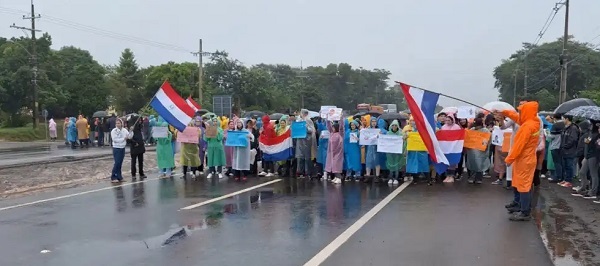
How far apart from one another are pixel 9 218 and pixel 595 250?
8.94m

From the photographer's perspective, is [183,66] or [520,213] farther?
[183,66]

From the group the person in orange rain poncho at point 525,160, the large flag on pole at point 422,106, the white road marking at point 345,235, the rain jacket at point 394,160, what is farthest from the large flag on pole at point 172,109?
the person in orange rain poncho at point 525,160

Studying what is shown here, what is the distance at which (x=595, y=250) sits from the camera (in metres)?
7.23

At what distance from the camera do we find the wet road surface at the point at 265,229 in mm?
6930

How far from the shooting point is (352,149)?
1426 cm

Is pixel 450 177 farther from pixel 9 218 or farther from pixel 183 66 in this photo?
pixel 183 66

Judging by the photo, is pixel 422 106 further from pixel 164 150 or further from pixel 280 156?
pixel 164 150

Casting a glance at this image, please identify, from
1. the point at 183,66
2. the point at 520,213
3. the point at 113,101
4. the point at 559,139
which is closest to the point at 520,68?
the point at 183,66

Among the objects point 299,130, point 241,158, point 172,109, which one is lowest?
point 241,158

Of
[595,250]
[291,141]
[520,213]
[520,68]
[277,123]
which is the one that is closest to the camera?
[595,250]

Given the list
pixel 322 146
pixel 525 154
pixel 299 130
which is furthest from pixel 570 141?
pixel 299 130

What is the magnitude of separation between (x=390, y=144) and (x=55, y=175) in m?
9.25

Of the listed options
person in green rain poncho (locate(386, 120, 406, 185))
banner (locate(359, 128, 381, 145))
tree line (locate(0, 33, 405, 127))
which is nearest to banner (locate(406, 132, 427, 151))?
person in green rain poncho (locate(386, 120, 406, 185))

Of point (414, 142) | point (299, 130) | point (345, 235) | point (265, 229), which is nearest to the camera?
point (345, 235)
